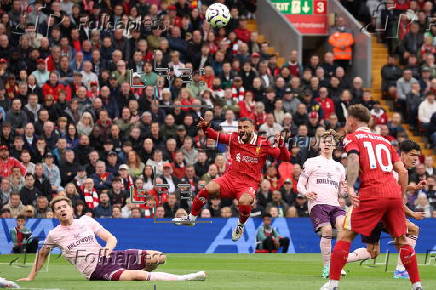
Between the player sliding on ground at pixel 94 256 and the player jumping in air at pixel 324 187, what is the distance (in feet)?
10.7

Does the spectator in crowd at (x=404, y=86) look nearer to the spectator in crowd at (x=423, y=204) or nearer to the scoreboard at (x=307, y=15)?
the scoreboard at (x=307, y=15)

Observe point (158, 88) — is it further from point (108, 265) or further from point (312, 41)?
point (108, 265)

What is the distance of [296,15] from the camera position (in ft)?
111

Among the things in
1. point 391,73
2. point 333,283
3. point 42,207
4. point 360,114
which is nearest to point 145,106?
point 42,207

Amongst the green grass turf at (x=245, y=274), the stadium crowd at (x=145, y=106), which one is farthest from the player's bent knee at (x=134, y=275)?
the stadium crowd at (x=145, y=106)

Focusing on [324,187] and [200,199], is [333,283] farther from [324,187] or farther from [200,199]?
[200,199]

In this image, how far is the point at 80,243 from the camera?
49.6 feet

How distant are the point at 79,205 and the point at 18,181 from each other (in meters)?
1.59

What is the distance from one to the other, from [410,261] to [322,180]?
16.6 ft

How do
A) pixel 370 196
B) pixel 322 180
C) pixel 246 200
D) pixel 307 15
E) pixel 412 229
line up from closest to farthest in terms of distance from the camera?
pixel 370 196
pixel 412 229
pixel 246 200
pixel 322 180
pixel 307 15

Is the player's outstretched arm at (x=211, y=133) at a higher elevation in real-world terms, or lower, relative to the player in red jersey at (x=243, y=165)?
higher

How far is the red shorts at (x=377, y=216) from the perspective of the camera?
1305 centimetres

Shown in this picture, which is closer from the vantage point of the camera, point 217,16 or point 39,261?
point 39,261

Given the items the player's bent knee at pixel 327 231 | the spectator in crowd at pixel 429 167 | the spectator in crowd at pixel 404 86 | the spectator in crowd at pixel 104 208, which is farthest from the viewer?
the spectator in crowd at pixel 404 86
